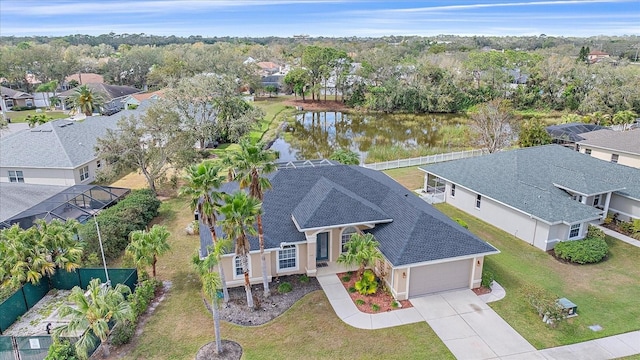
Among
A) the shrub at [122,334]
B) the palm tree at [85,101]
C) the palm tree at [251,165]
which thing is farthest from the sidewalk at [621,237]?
the palm tree at [85,101]

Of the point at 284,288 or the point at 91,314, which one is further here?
the point at 284,288

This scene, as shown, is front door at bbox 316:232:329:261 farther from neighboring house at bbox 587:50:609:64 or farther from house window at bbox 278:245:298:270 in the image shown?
neighboring house at bbox 587:50:609:64

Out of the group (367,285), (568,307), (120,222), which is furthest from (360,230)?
(120,222)

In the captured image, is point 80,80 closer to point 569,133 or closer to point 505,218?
point 569,133

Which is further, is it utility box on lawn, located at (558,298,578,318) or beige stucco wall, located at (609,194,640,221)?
beige stucco wall, located at (609,194,640,221)

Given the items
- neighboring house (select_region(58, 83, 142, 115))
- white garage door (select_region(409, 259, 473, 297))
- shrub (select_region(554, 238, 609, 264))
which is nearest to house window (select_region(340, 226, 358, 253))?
white garage door (select_region(409, 259, 473, 297))
